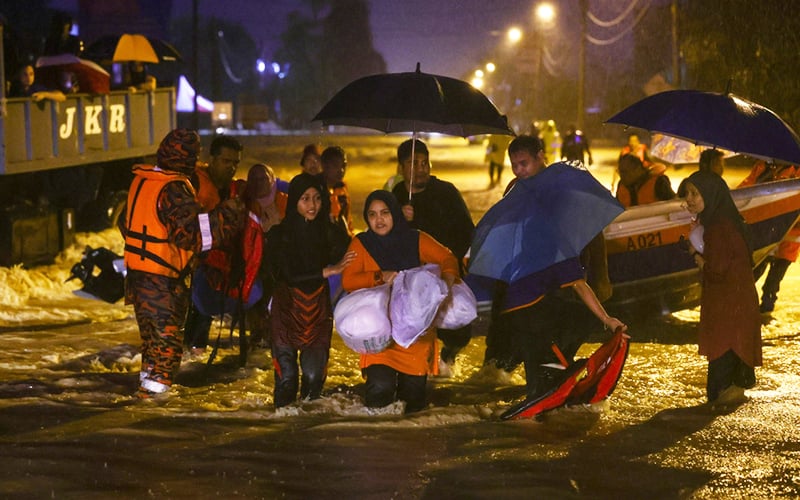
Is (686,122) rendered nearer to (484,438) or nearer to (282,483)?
(484,438)

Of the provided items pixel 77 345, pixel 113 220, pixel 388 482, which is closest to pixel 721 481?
pixel 388 482

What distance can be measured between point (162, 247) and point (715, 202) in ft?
11.4

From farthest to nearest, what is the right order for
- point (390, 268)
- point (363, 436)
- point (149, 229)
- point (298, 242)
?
point (149, 229) → point (298, 242) → point (390, 268) → point (363, 436)

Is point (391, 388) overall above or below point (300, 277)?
below

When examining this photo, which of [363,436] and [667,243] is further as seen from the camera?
[667,243]

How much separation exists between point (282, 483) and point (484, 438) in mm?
1402

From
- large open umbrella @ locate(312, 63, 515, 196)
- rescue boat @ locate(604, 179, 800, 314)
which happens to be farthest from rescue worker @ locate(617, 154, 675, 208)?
large open umbrella @ locate(312, 63, 515, 196)

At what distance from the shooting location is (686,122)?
7.82 meters

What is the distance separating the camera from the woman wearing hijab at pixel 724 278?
7348 millimetres

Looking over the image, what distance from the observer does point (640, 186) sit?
10.9m

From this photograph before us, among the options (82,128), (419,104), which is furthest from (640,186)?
(82,128)

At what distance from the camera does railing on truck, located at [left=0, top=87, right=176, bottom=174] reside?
43.9 ft

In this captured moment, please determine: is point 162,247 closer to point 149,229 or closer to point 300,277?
point 149,229

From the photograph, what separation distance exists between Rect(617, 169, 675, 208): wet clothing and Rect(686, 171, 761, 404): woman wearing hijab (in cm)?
335
